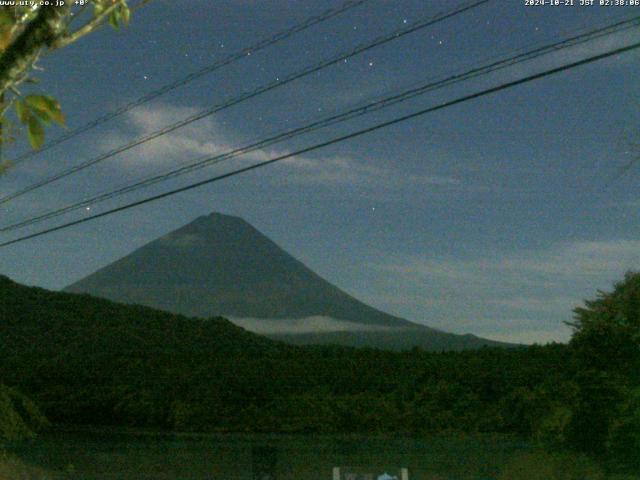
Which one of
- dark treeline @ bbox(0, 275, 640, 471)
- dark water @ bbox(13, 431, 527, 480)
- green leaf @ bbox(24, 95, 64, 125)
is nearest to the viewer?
green leaf @ bbox(24, 95, 64, 125)

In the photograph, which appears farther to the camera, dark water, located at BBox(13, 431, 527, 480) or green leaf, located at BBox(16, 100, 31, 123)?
dark water, located at BBox(13, 431, 527, 480)

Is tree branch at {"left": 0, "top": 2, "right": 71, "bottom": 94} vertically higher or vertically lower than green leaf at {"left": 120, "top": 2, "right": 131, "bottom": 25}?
lower

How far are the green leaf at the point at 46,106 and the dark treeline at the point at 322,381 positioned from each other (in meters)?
8.84

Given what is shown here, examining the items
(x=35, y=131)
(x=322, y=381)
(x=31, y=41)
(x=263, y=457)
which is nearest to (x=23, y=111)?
(x=35, y=131)

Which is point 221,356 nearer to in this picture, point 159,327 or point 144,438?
point 159,327

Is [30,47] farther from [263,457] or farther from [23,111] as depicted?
[263,457]

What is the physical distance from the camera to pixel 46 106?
3.23m

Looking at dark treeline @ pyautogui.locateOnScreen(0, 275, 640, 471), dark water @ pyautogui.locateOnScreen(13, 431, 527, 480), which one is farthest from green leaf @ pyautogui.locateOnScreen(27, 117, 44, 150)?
dark water @ pyautogui.locateOnScreen(13, 431, 527, 480)

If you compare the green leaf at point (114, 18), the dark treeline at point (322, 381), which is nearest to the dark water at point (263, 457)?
the dark treeline at point (322, 381)

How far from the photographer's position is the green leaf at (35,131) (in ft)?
10.8

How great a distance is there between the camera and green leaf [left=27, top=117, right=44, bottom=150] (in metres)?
3.29

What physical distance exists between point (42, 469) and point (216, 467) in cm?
372

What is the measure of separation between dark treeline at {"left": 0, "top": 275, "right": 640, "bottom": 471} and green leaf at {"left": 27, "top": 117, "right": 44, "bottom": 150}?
8.82m

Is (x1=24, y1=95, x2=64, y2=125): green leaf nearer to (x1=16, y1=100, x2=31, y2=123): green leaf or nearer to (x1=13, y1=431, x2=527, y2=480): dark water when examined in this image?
(x1=16, y1=100, x2=31, y2=123): green leaf
